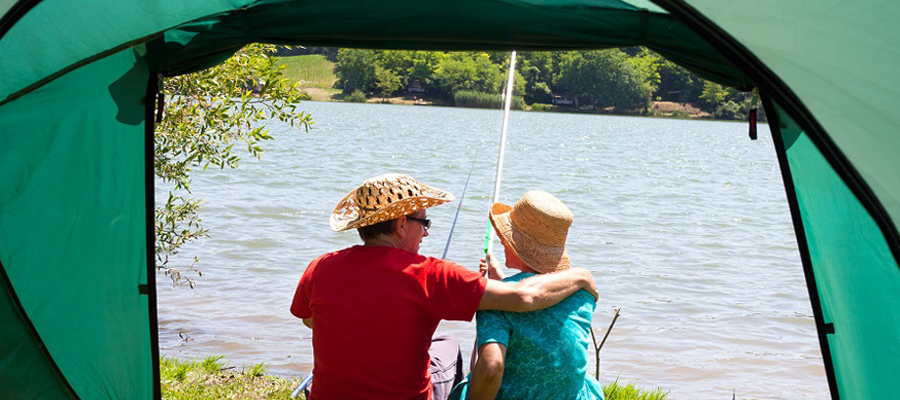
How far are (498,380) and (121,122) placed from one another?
1.79m

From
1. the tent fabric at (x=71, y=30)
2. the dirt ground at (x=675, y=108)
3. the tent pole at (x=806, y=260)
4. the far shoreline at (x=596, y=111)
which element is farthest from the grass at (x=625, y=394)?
the dirt ground at (x=675, y=108)

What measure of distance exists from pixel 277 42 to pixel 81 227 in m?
1.03

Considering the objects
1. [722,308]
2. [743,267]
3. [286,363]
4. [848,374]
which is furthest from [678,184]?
[848,374]

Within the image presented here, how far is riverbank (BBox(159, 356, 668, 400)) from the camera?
14.7ft

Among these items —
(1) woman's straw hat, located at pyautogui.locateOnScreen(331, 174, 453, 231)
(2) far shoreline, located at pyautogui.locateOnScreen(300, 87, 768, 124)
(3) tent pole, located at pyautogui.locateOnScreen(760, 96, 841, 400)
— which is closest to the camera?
(1) woman's straw hat, located at pyautogui.locateOnScreen(331, 174, 453, 231)

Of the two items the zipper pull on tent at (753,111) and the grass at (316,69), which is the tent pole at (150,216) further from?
the grass at (316,69)

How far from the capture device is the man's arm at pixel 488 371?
8.21 feet

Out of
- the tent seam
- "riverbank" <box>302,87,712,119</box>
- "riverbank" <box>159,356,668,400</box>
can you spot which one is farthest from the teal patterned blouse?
"riverbank" <box>302,87,712,119</box>

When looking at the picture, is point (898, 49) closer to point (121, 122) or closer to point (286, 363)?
point (121, 122)

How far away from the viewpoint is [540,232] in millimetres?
2732

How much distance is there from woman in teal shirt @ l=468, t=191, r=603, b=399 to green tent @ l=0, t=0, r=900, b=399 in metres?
0.72

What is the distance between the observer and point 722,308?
29.7 feet

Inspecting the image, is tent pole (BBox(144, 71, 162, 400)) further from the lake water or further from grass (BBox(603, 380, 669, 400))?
grass (BBox(603, 380, 669, 400))

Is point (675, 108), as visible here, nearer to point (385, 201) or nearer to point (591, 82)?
point (591, 82)
